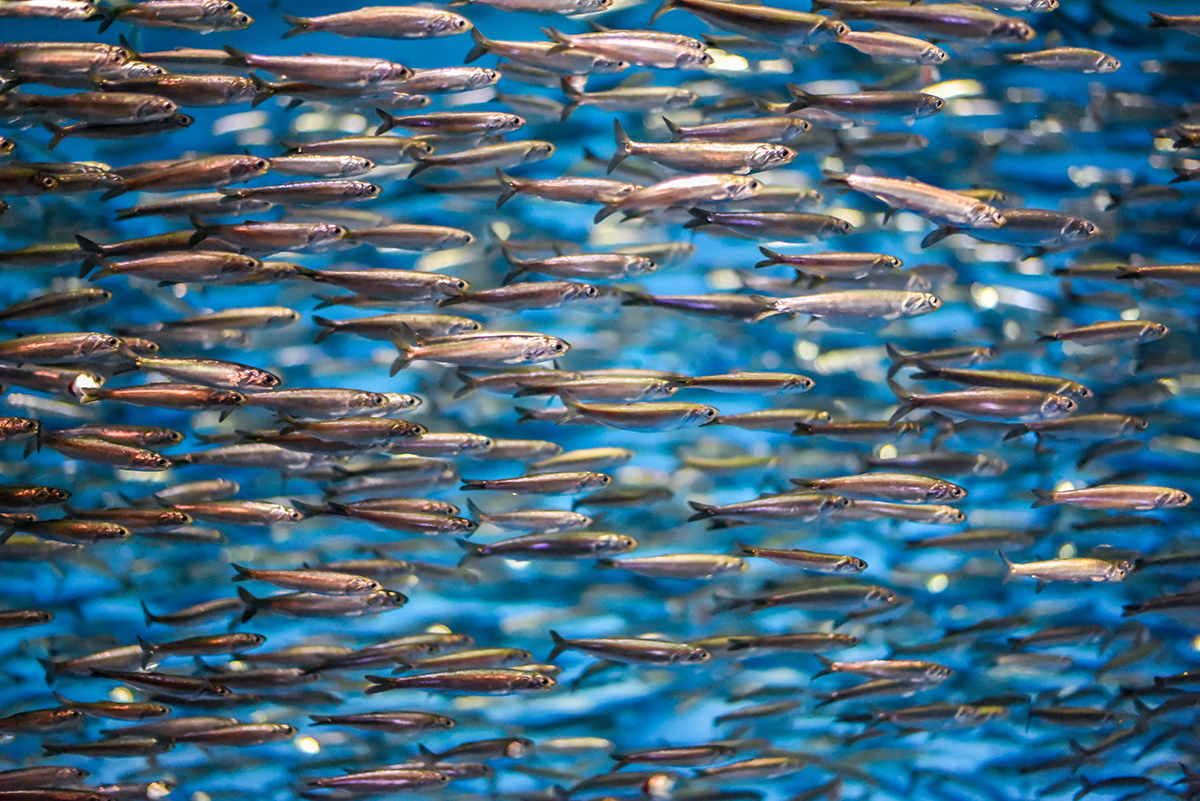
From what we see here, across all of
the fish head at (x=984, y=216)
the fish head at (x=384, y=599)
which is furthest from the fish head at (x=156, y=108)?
the fish head at (x=984, y=216)

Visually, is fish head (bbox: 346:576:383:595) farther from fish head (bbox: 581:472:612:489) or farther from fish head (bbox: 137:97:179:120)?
fish head (bbox: 137:97:179:120)

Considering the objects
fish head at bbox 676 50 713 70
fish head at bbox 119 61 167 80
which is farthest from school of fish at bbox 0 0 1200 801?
fish head at bbox 119 61 167 80

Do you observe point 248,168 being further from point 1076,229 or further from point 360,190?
point 1076,229

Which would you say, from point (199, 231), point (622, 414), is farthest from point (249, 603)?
point (622, 414)

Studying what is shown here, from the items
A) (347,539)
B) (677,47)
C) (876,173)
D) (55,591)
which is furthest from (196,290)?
(876,173)

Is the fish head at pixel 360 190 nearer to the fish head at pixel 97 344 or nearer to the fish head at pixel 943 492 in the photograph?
the fish head at pixel 97 344

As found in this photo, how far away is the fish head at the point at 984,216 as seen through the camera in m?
3.77

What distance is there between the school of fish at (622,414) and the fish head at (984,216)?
0.05 ft

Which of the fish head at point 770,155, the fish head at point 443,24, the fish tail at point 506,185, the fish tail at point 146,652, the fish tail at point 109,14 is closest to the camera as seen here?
the fish tail at point 109,14

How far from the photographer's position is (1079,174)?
496cm

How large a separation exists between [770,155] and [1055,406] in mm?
1644

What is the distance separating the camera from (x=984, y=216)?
3.79 m

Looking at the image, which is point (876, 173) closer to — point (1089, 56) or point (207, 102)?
point (1089, 56)

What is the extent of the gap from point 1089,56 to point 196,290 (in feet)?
15.1
